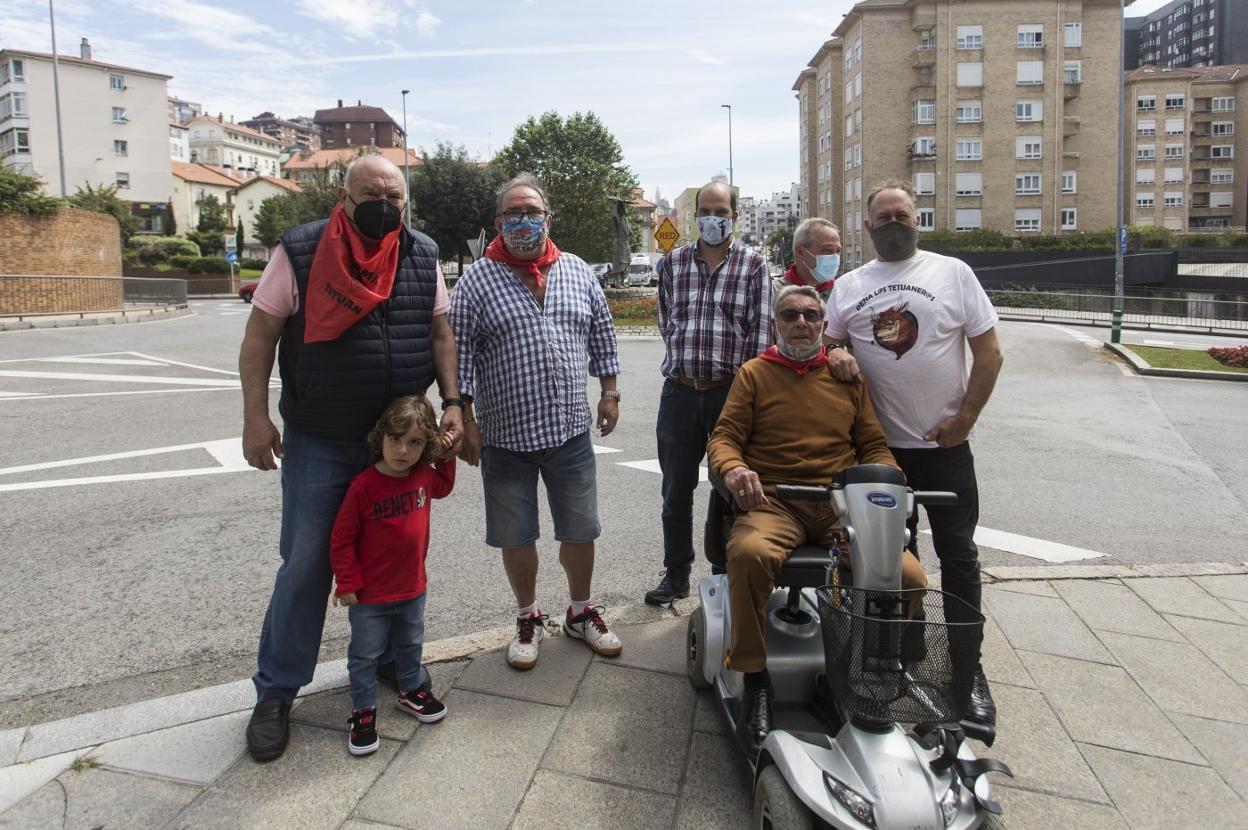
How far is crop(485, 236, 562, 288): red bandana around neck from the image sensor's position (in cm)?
356

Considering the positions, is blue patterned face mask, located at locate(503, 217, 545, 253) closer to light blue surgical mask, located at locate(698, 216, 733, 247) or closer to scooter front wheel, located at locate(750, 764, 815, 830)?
light blue surgical mask, located at locate(698, 216, 733, 247)

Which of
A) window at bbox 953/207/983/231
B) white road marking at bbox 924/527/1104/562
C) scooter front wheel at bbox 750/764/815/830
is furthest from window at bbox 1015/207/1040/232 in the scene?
scooter front wheel at bbox 750/764/815/830

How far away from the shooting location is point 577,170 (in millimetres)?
59219

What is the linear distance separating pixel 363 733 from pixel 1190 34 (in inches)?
6902

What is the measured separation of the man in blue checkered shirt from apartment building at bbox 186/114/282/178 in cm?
12653

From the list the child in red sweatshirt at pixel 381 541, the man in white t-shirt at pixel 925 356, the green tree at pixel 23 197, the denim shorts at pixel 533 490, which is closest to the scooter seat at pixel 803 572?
the man in white t-shirt at pixel 925 356

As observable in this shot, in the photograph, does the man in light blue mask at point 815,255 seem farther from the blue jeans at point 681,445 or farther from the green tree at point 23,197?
the green tree at point 23,197

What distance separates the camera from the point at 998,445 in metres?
8.88

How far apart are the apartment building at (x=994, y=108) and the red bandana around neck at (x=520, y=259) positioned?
54.8 m

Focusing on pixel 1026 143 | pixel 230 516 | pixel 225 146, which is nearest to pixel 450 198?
pixel 1026 143

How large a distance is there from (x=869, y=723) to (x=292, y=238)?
7.85 feet

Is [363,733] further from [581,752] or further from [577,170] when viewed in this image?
[577,170]

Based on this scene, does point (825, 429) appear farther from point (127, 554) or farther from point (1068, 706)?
point (127, 554)

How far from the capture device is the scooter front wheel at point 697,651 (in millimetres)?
3189
